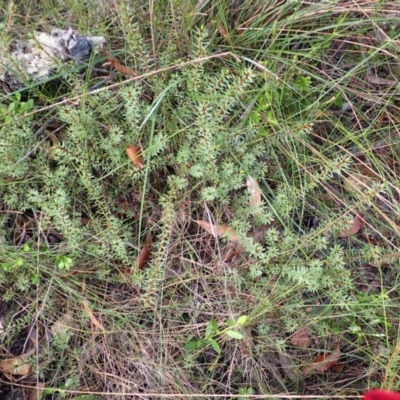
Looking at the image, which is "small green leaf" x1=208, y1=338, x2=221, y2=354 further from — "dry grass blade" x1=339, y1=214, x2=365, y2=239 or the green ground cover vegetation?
"dry grass blade" x1=339, y1=214, x2=365, y2=239

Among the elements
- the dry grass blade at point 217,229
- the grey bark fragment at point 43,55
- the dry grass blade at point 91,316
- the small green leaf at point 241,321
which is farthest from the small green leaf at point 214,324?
the grey bark fragment at point 43,55

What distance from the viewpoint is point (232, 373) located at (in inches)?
82.3

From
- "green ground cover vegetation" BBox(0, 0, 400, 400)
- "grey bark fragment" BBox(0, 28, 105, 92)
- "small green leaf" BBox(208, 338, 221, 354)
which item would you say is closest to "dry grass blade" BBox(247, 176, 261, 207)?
"green ground cover vegetation" BBox(0, 0, 400, 400)

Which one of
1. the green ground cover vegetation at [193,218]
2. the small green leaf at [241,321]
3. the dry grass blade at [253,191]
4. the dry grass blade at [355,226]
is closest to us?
the small green leaf at [241,321]

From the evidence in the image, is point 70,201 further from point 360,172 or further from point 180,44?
point 360,172

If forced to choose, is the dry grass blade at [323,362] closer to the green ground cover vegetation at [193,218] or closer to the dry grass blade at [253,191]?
the green ground cover vegetation at [193,218]

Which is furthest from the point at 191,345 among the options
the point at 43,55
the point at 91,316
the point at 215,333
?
the point at 43,55

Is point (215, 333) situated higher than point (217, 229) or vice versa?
point (217, 229)

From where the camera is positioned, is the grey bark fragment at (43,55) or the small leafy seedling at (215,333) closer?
the small leafy seedling at (215,333)

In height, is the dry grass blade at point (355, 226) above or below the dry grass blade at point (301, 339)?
above

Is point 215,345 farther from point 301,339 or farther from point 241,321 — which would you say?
point 301,339

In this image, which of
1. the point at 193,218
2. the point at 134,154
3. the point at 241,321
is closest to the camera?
the point at 241,321

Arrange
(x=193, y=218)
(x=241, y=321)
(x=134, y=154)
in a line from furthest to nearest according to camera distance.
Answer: (x=193, y=218), (x=134, y=154), (x=241, y=321)

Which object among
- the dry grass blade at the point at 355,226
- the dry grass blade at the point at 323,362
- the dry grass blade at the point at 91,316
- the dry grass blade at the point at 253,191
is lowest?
the dry grass blade at the point at 323,362
